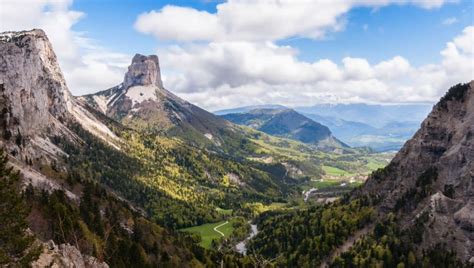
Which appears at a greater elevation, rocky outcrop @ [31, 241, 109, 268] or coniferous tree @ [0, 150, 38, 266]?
coniferous tree @ [0, 150, 38, 266]

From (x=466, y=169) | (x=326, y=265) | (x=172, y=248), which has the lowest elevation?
(x=326, y=265)

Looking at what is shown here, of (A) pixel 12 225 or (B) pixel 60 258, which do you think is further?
(B) pixel 60 258

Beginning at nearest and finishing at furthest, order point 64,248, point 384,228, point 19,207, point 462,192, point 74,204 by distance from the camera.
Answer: point 19,207
point 64,248
point 74,204
point 462,192
point 384,228

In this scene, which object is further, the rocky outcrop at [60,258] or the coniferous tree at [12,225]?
the rocky outcrop at [60,258]

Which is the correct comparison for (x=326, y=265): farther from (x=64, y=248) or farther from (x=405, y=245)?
(x=64, y=248)

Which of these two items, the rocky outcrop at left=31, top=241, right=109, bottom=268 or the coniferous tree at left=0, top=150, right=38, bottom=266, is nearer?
the coniferous tree at left=0, top=150, right=38, bottom=266

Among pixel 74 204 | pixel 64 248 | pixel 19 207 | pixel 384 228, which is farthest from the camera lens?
pixel 384 228

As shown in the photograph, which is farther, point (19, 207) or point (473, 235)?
point (473, 235)

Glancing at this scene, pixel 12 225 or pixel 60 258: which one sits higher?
pixel 12 225

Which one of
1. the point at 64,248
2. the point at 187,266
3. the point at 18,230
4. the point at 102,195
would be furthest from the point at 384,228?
the point at 18,230

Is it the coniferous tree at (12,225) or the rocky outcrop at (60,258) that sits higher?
the coniferous tree at (12,225)

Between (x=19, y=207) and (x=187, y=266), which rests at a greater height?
(x=19, y=207)
